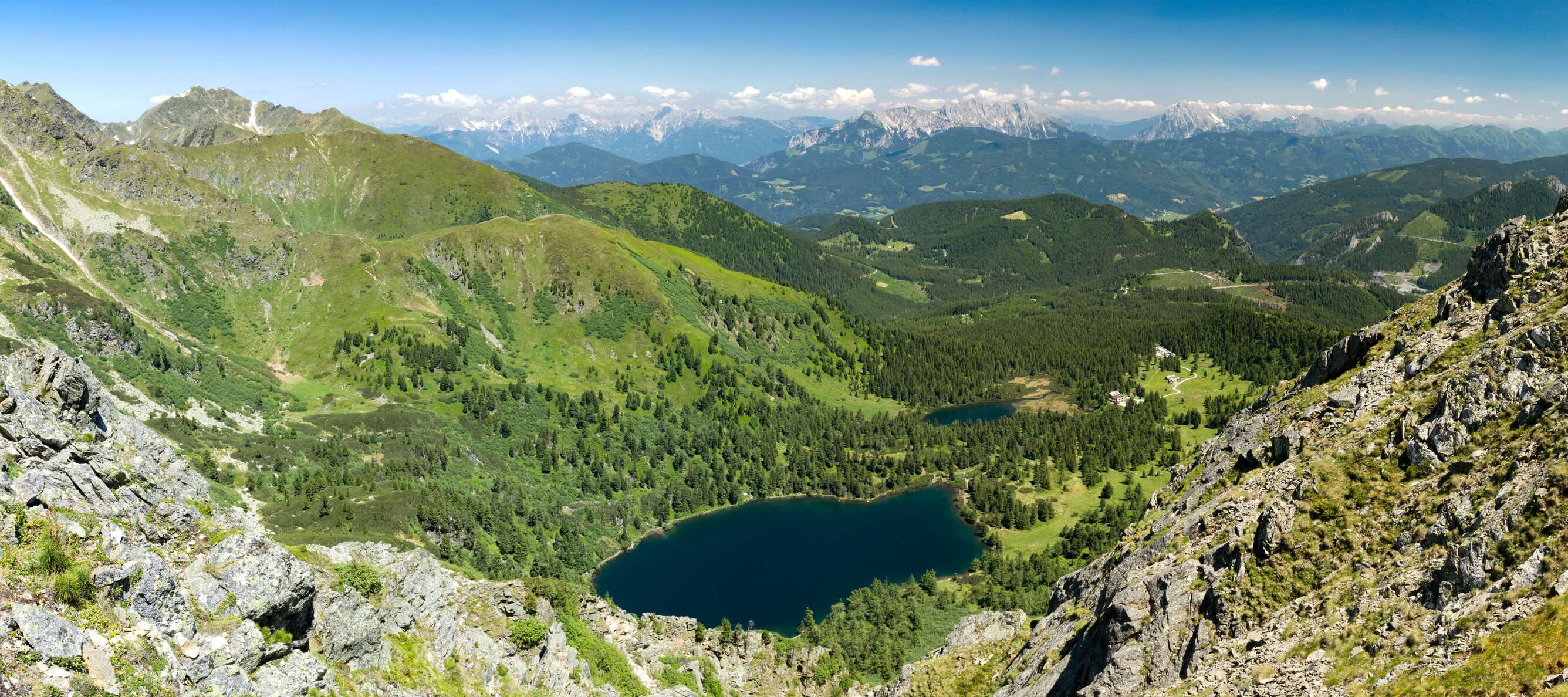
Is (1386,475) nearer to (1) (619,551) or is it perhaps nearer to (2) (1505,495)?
(2) (1505,495)

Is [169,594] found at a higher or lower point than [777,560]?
higher

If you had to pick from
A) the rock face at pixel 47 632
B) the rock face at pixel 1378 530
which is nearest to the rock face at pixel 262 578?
the rock face at pixel 47 632

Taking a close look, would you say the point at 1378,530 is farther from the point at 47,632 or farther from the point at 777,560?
the point at 777,560

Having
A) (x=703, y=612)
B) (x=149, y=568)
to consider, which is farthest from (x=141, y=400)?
(x=149, y=568)

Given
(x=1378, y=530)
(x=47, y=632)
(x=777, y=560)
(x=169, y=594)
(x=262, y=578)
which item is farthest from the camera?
(x=777, y=560)

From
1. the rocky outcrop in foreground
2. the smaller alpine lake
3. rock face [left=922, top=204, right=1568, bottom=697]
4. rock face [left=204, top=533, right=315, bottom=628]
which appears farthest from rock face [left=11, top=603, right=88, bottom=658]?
the smaller alpine lake

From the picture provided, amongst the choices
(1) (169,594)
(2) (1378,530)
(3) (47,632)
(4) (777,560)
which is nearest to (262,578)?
(1) (169,594)

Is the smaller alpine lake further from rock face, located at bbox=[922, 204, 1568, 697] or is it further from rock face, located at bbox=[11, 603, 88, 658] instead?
rock face, located at bbox=[11, 603, 88, 658]
